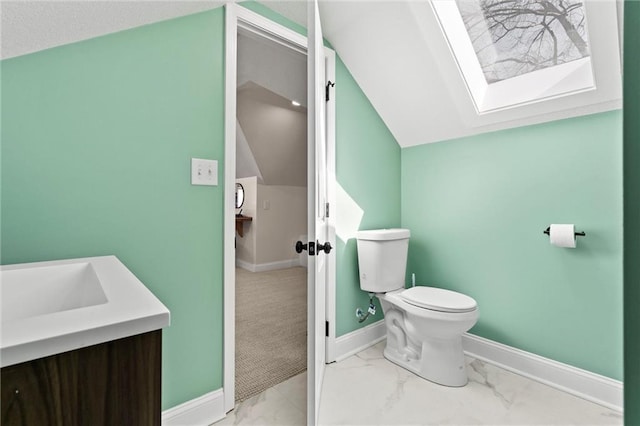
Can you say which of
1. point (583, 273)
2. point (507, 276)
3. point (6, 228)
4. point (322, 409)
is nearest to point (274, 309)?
point (322, 409)

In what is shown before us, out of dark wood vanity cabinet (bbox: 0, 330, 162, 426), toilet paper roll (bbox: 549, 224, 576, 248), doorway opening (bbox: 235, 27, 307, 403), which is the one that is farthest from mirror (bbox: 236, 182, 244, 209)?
dark wood vanity cabinet (bbox: 0, 330, 162, 426)

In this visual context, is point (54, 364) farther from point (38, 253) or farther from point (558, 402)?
point (558, 402)

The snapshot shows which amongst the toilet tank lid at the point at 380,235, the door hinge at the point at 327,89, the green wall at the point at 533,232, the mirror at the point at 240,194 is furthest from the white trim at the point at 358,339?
the mirror at the point at 240,194

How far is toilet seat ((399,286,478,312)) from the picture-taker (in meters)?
1.53

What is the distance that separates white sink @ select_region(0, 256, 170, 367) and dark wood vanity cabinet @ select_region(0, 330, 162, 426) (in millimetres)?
18

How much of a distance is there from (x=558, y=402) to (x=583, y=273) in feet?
2.16

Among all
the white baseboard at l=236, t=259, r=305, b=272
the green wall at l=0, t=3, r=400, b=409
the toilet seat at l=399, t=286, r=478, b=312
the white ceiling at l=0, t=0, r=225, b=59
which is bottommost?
the white baseboard at l=236, t=259, r=305, b=272

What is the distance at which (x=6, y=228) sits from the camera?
2.97 ft

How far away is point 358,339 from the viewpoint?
1.97m

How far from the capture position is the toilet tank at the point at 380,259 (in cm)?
185

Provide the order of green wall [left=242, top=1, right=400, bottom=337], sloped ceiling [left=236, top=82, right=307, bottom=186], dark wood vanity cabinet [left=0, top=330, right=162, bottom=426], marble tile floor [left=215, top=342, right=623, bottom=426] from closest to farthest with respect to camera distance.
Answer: dark wood vanity cabinet [left=0, top=330, right=162, bottom=426], marble tile floor [left=215, top=342, right=623, bottom=426], green wall [left=242, top=1, right=400, bottom=337], sloped ceiling [left=236, top=82, right=307, bottom=186]

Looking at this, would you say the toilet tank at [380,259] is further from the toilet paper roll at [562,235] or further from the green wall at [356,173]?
the toilet paper roll at [562,235]

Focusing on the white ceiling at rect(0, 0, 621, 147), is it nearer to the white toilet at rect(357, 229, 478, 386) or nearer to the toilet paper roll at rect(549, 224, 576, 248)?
the toilet paper roll at rect(549, 224, 576, 248)

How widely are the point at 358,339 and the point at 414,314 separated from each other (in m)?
0.52
